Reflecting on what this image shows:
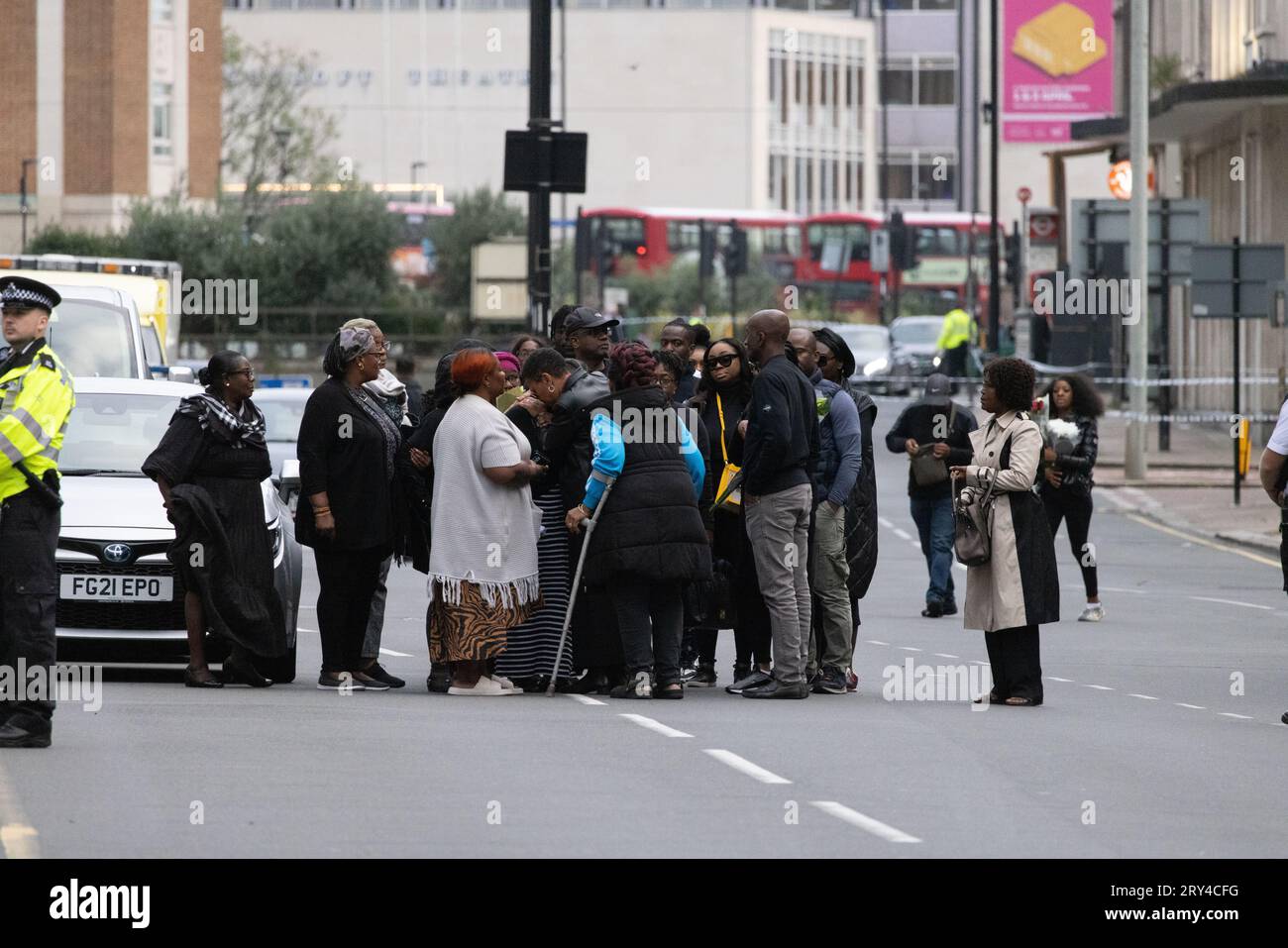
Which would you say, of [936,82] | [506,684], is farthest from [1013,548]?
[936,82]

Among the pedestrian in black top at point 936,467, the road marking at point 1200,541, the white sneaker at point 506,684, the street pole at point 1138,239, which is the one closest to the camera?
the white sneaker at point 506,684

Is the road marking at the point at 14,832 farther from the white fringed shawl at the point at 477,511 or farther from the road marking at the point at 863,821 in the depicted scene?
the white fringed shawl at the point at 477,511

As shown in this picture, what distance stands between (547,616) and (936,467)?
6.13 meters

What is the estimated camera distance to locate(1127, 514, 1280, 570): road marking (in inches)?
956

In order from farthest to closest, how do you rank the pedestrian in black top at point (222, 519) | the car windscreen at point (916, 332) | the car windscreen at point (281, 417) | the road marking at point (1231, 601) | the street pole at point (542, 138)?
the car windscreen at point (916, 332) < the car windscreen at point (281, 417) < the street pole at point (542, 138) < the road marking at point (1231, 601) < the pedestrian in black top at point (222, 519)

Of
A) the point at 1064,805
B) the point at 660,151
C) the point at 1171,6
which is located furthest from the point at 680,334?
the point at 660,151

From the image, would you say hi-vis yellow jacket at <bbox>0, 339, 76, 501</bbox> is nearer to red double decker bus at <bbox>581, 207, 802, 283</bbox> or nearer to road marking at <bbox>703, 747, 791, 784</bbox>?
road marking at <bbox>703, 747, 791, 784</bbox>

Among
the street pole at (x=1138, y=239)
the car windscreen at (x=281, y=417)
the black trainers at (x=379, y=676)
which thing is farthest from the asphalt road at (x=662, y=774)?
the street pole at (x=1138, y=239)

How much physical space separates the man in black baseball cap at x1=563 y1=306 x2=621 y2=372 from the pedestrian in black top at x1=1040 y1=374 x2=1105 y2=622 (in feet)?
19.0

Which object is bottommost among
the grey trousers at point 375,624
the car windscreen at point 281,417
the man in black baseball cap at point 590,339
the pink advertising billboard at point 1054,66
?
the grey trousers at point 375,624

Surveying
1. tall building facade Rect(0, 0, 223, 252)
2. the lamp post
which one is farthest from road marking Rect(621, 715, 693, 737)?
tall building facade Rect(0, 0, 223, 252)

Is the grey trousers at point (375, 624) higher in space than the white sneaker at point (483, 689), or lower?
higher

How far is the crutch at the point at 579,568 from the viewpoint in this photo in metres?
12.5

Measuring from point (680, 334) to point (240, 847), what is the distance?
22.8ft
